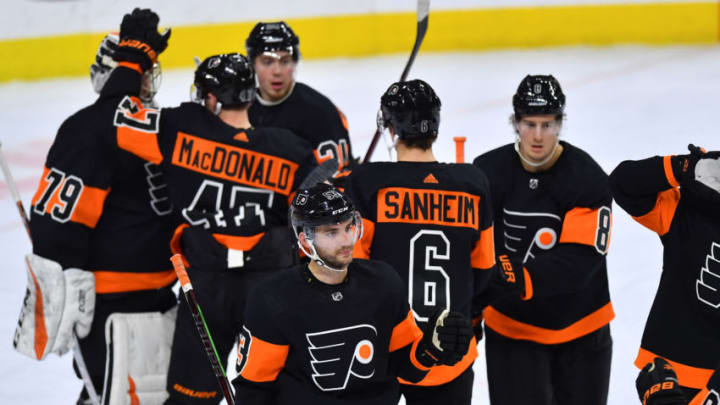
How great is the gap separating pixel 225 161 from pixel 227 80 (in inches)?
9.9

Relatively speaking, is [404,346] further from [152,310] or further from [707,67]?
[707,67]

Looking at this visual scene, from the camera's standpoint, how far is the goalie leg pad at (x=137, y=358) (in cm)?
331

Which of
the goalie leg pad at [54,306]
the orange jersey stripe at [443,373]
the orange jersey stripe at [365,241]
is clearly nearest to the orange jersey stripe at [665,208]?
the orange jersey stripe at [443,373]

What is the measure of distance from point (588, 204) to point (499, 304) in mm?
407

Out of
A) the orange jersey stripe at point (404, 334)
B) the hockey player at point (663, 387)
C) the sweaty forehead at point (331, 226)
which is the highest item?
the sweaty forehead at point (331, 226)

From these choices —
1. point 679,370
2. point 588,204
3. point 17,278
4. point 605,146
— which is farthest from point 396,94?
point 605,146

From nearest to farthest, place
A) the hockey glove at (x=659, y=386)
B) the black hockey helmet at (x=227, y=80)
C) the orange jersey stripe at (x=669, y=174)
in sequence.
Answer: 1. the hockey glove at (x=659, y=386)
2. the orange jersey stripe at (x=669, y=174)
3. the black hockey helmet at (x=227, y=80)

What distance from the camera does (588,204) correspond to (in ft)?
9.78

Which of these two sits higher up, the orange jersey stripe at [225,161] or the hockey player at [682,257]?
the orange jersey stripe at [225,161]

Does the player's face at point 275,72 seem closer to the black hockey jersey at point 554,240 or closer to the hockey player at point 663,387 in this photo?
the black hockey jersey at point 554,240

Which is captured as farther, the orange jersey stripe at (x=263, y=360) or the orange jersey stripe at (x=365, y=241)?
the orange jersey stripe at (x=365, y=241)

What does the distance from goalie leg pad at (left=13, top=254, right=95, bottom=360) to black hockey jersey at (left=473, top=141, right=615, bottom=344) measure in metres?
1.25

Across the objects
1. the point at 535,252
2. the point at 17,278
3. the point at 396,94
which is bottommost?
the point at 17,278

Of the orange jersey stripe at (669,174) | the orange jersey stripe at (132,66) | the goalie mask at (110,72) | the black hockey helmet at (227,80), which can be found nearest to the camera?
the orange jersey stripe at (669,174)
